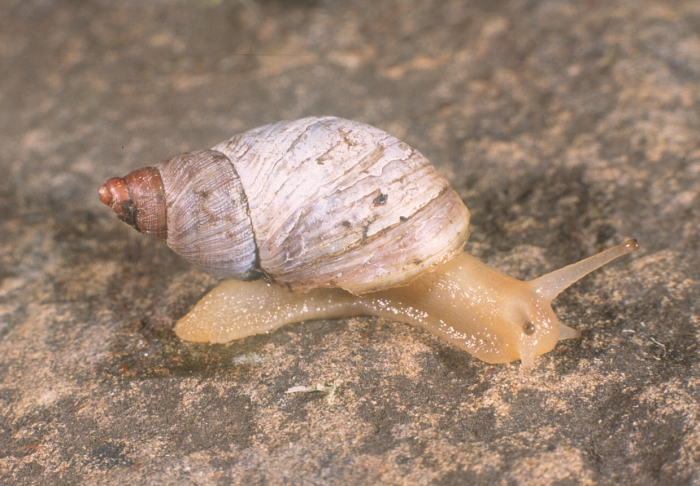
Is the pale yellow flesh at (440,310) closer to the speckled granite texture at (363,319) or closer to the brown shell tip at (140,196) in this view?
the speckled granite texture at (363,319)

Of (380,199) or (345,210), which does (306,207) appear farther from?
(380,199)

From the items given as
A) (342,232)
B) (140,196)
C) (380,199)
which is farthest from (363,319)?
(140,196)

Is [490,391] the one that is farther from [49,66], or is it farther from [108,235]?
[49,66]

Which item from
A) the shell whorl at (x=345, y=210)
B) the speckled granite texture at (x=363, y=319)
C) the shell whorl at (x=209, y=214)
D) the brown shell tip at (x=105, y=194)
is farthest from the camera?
the brown shell tip at (x=105, y=194)

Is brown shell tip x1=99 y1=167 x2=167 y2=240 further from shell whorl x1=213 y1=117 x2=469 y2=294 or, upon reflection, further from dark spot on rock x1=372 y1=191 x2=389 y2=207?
dark spot on rock x1=372 y1=191 x2=389 y2=207

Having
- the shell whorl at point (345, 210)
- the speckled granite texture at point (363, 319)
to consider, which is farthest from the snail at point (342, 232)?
the speckled granite texture at point (363, 319)

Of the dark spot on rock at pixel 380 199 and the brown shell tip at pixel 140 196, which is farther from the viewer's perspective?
the brown shell tip at pixel 140 196
